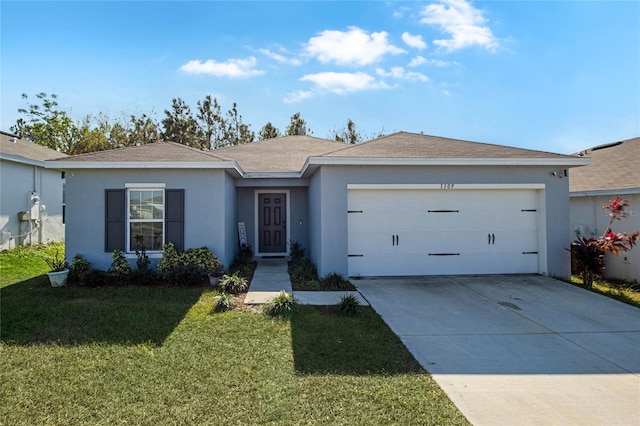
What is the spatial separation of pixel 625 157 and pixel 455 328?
9.58 meters

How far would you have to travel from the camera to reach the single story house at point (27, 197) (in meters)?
11.3

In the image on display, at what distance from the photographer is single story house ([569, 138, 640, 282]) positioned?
8742 millimetres

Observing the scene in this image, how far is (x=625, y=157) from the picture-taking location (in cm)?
1060

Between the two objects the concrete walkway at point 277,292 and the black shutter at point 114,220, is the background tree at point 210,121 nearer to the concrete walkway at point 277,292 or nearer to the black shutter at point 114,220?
the black shutter at point 114,220

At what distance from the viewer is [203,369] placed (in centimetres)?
388

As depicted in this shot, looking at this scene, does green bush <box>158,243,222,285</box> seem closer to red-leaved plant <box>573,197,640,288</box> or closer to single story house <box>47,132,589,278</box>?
single story house <box>47,132,589,278</box>

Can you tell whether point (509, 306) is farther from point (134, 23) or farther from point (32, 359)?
point (134, 23)

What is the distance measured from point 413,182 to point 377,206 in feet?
3.40

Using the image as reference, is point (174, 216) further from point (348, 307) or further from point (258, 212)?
point (348, 307)

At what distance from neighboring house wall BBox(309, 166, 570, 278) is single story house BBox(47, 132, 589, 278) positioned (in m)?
0.02

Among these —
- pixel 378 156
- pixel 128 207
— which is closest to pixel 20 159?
pixel 128 207

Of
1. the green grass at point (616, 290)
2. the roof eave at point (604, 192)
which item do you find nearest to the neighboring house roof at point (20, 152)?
the green grass at point (616, 290)

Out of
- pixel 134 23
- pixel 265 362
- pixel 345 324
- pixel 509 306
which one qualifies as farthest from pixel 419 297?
pixel 134 23

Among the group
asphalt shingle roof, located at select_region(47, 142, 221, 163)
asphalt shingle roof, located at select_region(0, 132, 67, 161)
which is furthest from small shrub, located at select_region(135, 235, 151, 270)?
asphalt shingle roof, located at select_region(0, 132, 67, 161)
